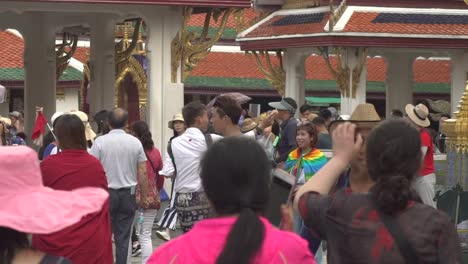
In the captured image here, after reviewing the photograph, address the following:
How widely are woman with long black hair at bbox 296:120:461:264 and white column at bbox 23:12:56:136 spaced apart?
682 inches

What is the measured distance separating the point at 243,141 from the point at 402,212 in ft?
3.30

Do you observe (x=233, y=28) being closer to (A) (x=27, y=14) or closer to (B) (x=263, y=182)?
(A) (x=27, y=14)

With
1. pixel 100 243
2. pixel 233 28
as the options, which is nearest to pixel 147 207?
pixel 100 243

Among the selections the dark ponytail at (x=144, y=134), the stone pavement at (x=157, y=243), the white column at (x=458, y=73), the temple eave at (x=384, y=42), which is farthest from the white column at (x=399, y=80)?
the dark ponytail at (x=144, y=134)

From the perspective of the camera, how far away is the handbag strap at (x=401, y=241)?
5.36 meters

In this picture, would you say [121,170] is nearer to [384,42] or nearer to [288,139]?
[288,139]

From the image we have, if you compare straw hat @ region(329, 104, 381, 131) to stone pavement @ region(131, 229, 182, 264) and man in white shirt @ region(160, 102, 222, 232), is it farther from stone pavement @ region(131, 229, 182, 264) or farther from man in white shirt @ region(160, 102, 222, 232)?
stone pavement @ region(131, 229, 182, 264)

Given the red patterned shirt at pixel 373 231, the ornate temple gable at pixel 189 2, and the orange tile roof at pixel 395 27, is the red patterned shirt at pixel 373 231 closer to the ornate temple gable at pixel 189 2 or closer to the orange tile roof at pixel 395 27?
the ornate temple gable at pixel 189 2

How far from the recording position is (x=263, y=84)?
41844 millimetres

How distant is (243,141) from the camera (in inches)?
185

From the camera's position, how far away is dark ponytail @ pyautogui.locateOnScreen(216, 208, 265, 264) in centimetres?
A: 443

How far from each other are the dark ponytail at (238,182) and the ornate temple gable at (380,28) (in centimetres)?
2633

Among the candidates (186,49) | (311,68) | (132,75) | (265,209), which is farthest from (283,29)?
(265,209)

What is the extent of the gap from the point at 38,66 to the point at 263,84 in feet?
63.9
